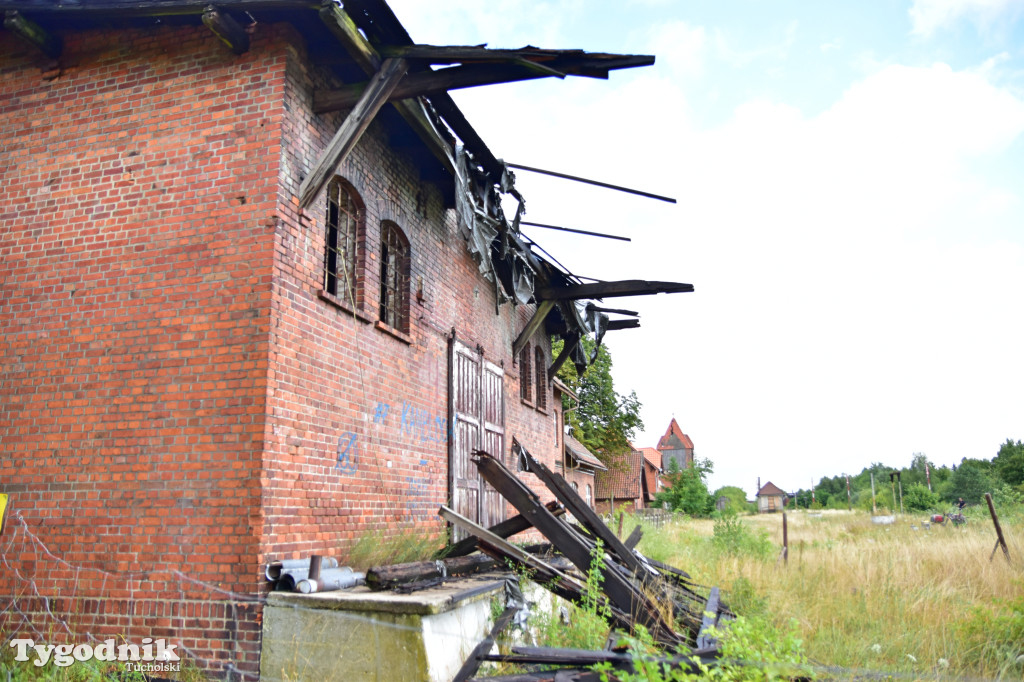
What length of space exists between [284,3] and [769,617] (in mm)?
7392

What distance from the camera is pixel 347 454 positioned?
6.53 metres

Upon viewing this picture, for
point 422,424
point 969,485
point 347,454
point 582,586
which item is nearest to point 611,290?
point 422,424

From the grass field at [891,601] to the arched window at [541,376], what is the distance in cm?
369

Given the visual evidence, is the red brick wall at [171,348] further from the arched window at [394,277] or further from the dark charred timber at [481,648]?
the dark charred timber at [481,648]

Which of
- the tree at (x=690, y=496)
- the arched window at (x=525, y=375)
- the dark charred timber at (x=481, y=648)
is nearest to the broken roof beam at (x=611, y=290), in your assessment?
the arched window at (x=525, y=375)

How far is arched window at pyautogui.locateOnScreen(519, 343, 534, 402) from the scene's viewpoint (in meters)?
13.3

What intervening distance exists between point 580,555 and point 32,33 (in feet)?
23.4

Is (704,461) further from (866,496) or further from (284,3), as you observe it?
(284,3)

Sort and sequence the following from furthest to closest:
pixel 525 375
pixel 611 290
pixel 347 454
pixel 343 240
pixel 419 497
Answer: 1. pixel 525 375
2. pixel 611 290
3. pixel 419 497
4. pixel 343 240
5. pixel 347 454

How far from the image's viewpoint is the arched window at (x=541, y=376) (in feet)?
47.3

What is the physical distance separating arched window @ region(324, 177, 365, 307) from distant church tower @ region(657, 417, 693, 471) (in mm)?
94104

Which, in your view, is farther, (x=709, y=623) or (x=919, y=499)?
(x=919, y=499)

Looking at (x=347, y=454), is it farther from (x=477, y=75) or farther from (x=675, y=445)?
(x=675, y=445)

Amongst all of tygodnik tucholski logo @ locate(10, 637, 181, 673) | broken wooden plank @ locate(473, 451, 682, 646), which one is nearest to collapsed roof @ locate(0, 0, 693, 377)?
broken wooden plank @ locate(473, 451, 682, 646)
